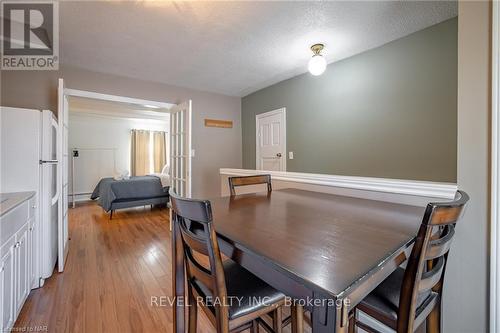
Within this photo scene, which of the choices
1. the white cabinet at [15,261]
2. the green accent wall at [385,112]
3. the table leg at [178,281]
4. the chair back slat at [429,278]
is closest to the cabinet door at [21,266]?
the white cabinet at [15,261]

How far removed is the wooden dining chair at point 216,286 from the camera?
740 mm

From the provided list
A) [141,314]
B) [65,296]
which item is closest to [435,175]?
[141,314]

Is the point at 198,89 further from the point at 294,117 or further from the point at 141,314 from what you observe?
the point at 141,314

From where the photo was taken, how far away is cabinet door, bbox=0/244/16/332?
1.20m

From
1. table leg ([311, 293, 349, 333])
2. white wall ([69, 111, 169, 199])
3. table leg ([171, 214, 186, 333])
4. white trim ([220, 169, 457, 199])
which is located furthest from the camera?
white wall ([69, 111, 169, 199])

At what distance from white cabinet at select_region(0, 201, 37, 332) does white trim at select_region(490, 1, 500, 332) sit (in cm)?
249

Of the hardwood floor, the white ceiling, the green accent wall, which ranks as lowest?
the hardwood floor

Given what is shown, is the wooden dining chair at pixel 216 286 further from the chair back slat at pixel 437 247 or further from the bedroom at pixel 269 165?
the chair back slat at pixel 437 247

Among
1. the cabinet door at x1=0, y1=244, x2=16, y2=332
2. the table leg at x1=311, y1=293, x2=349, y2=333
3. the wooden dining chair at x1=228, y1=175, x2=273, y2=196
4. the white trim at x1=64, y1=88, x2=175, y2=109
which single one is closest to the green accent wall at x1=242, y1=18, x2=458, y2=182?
the wooden dining chair at x1=228, y1=175, x2=273, y2=196

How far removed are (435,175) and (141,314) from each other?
9.35 ft

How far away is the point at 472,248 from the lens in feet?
3.62

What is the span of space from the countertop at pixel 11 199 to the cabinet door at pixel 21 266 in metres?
0.21

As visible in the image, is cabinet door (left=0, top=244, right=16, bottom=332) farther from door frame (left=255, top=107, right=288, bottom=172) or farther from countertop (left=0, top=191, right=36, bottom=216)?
door frame (left=255, top=107, right=288, bottom=172)

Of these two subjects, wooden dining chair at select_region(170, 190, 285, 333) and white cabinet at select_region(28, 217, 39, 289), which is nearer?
wooden dining chair at select_region(170, 190, 285, 333)
